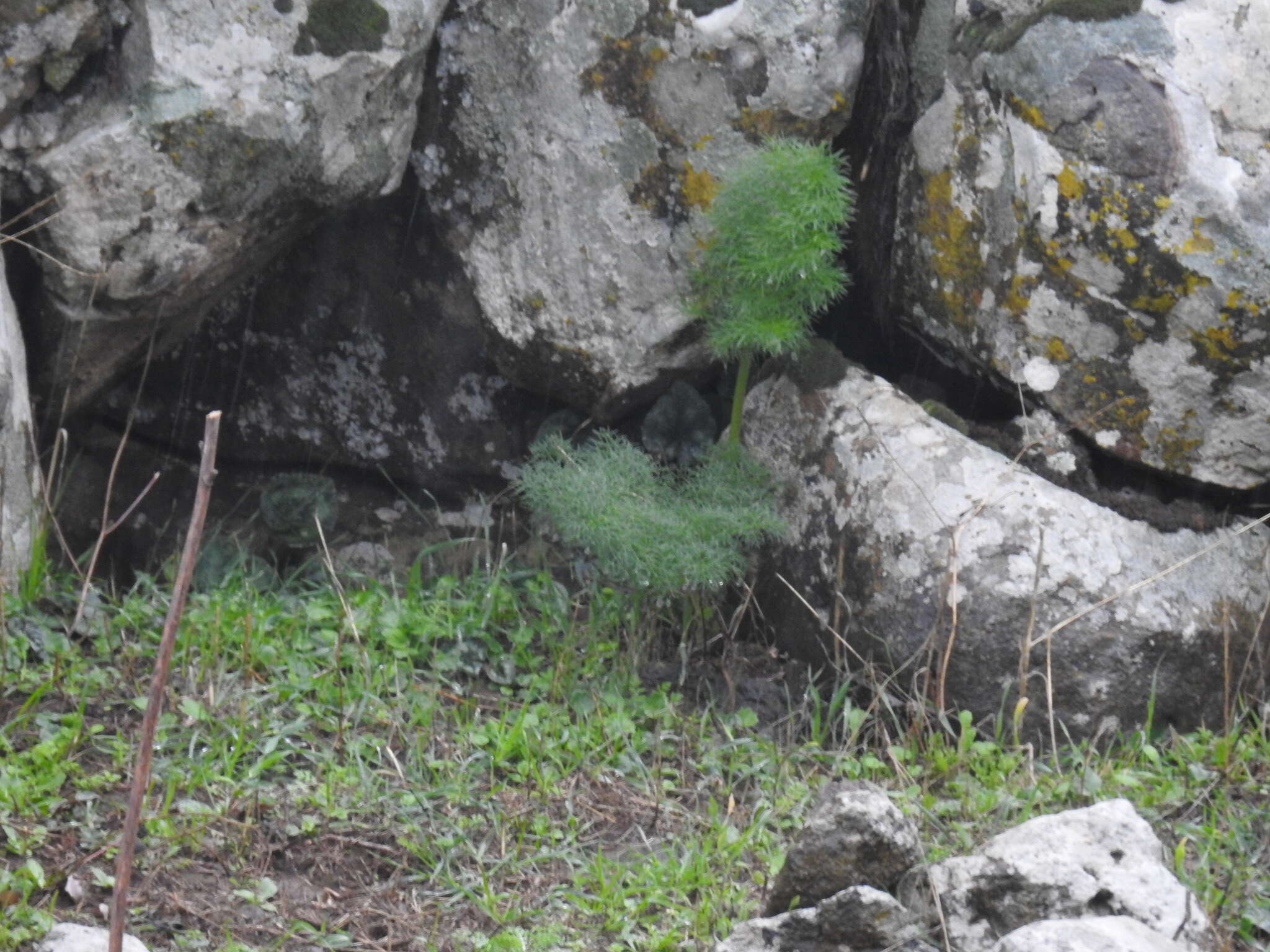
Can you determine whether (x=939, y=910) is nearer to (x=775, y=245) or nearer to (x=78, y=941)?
(x=78, y=941)

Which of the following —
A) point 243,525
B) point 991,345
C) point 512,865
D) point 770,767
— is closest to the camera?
point 512,865

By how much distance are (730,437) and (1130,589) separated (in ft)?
3.32

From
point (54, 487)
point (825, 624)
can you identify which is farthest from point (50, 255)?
point (825, 624)

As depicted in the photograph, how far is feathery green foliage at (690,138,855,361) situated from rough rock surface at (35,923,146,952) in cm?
187

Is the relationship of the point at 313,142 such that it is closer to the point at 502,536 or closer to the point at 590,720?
the point at 502,536

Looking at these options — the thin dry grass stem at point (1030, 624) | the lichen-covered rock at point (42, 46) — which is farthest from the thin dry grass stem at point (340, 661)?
the thin dry grass stem at point (1030, 624)

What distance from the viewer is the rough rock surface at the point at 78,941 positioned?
1.94m

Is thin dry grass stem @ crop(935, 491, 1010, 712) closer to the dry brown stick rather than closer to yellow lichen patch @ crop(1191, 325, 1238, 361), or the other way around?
yellow lichen patch @ crop(1191, 325, 1238, 361)

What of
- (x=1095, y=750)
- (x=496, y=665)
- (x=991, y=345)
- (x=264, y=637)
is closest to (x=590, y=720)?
(x=496, y=665)

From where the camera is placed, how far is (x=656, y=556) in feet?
10.1

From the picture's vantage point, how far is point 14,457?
3.02m

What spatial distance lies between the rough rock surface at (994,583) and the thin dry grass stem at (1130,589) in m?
0.01

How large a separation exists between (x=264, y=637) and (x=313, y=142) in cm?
117

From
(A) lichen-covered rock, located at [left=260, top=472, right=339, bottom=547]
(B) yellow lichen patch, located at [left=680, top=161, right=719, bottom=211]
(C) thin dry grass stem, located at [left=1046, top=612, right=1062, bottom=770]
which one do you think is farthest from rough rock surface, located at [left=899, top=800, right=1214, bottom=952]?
(A) lichen-covered rock, located at [left=260, top=472, right=339, bottom=547]
